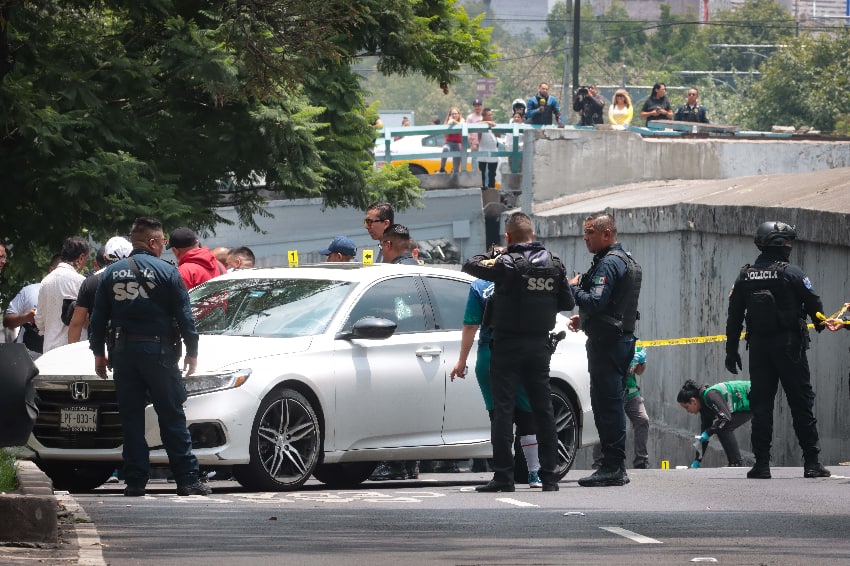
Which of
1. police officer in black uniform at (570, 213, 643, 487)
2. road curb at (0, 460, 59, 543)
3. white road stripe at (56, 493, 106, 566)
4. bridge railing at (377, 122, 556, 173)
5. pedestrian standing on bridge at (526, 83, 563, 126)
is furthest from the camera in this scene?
pedestrian standing on bridge at (526, 83, 563, 126)

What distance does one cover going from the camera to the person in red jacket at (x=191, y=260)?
542 inches

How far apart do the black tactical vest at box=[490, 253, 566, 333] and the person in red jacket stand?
311 centimetres

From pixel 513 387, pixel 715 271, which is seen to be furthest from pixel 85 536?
pixel 715 271

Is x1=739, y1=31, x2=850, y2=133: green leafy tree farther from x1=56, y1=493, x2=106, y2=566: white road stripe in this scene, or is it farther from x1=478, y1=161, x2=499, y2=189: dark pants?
x1=56, y1=493, x2=106, y2=566: white road stripe

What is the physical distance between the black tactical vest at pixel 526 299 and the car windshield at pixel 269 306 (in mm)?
1262

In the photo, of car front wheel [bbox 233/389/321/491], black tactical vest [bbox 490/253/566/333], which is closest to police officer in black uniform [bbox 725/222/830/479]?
black tactical vest [bbox 490/253/566/333]

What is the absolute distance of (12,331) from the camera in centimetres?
1605

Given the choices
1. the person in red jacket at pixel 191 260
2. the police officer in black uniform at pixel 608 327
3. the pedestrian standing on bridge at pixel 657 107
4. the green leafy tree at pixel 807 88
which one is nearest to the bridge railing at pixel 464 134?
the pedestrian standing on bridge at pixel 657 107

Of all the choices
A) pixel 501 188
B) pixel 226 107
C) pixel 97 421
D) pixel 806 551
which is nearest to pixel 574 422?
pixel 97 421

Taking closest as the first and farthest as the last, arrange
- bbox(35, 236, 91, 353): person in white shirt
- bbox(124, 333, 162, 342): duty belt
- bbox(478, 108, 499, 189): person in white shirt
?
bbox(124, 333, 162, 342): duty belt
bbox(35, 236, 91, 353): person in white shirt
bbox(478, 108, 499, 189): person in white shirt

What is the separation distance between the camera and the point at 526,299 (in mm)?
11328

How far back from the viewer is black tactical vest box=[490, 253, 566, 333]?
11328mm

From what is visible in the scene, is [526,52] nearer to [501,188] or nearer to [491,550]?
[501,188]

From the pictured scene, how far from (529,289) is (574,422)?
190 cm
